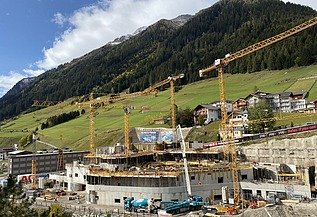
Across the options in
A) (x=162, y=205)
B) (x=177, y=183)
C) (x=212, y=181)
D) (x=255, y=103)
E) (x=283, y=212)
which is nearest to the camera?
(x=283, y=212)

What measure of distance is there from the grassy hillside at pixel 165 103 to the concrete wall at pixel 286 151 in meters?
21.3

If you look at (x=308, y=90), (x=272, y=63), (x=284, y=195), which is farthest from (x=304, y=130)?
(x=272, y=63)

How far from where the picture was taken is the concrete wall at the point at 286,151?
64000mm

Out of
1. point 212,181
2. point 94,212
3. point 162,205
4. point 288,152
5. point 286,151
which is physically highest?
point 286,151

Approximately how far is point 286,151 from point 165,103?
3169 inches

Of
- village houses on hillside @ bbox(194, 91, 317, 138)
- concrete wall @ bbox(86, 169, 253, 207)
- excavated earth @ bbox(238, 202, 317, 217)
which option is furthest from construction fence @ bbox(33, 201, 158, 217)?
village houses on hillside @ bbox(194, 91, 317, 138)

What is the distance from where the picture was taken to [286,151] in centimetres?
6731

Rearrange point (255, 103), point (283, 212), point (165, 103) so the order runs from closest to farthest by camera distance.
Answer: point (283, 212)
point (255, 103)
point (165, 103)

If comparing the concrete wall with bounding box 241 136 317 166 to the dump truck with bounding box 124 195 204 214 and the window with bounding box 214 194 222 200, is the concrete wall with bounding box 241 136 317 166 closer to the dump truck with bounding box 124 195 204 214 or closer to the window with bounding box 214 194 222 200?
the window with bounding box 214 194 222 200

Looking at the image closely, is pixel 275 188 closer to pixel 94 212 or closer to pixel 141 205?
pixel 141 205

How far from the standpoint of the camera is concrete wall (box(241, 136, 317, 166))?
2520 inches

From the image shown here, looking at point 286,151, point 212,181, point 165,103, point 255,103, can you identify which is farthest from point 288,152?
point 165,103

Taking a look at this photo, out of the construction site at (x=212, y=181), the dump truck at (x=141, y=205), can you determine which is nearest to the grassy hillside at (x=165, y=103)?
the construction site at (x=212, y=181)

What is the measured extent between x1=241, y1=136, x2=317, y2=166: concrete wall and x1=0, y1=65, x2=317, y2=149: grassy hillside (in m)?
21.3
